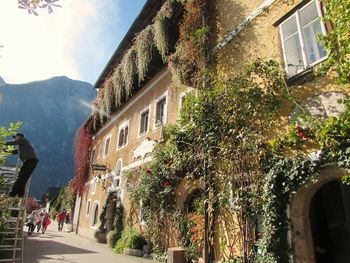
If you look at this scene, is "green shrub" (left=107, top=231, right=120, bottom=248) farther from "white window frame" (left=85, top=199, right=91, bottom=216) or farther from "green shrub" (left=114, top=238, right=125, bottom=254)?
"white window frame" (left=85, top=199, right=91, bottom=216)

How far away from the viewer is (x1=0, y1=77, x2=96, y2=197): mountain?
111 m

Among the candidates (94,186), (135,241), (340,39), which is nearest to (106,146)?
(94,186)

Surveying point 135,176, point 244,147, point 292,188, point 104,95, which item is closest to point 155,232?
point 135,176

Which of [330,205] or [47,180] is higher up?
[47,180]

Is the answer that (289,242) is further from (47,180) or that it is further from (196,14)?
(47,180)

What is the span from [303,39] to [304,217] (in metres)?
3.48

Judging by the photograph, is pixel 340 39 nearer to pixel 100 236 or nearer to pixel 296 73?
pixel 296 73

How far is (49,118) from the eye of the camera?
126 metres

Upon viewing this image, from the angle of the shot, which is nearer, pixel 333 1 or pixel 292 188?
pixel 333 1

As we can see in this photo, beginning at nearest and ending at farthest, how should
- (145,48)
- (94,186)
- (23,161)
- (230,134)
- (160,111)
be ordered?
(230,134)
(23,161)
(145,48)
(160,111)
(94,186)

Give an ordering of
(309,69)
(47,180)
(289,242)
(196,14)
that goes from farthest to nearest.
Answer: (47,180)
(196,14)
(309,69)
(289,242)

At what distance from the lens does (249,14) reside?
24.0 ft

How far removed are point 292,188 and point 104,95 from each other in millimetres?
10991

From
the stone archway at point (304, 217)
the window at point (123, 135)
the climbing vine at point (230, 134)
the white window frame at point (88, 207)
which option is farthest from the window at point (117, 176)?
the stone archway at point (304, 217)
